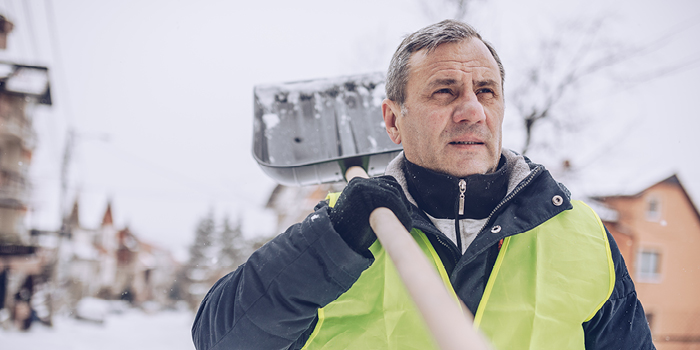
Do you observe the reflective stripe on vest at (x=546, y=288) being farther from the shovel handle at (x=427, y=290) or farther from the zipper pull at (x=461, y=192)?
the shovel handle at (x=427, y=290)

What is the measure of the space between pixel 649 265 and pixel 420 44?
16.0 m

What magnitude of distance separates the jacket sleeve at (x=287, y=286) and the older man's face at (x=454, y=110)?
1.51 ft

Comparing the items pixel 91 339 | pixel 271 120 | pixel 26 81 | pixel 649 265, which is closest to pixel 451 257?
pixel 271 120

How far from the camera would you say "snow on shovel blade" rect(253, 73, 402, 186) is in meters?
2.22

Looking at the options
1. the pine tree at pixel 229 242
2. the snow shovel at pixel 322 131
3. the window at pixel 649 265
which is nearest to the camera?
the snow shovel at pixel 322 131

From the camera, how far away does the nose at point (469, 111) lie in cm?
134

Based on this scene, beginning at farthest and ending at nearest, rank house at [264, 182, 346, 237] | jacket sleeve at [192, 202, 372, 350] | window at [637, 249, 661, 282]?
window at [637, 249, 661, 282] < house at [264, 182, 346, 237] < jacket sleeve at [192, 202, 372, 350]

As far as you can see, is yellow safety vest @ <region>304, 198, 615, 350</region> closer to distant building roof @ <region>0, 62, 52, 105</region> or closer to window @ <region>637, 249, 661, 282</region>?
window @ <region>637, 249, 661, 282</region>

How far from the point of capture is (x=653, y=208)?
14172mm

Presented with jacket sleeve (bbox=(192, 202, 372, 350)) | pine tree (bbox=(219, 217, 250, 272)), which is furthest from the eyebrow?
pine tree (bbox=(219, 217, 250, 272))

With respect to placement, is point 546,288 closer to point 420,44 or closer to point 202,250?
point 420,44

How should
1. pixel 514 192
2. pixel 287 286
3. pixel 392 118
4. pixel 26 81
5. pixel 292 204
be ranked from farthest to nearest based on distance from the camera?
pixel 26 81 < pixel 292 204 < pixel 392 118 < pixel 514 192 < pixel 287 286

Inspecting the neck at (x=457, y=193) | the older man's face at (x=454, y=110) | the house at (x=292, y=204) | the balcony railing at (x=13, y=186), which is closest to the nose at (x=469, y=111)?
the older man's face at (x=454, y=110)

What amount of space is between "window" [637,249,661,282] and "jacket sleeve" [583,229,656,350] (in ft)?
50.2
